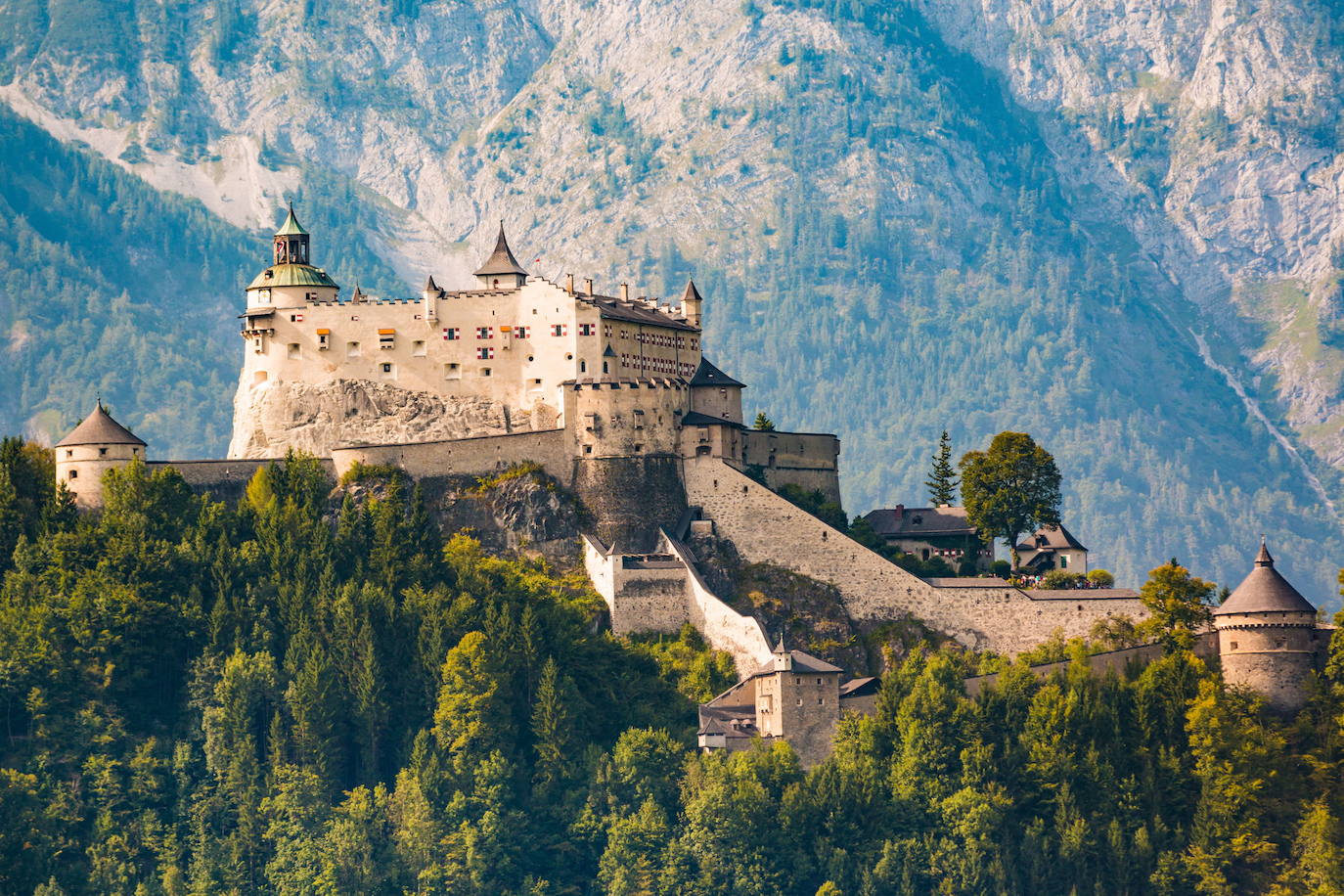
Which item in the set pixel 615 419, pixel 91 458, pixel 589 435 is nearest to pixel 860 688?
pixel 615 419

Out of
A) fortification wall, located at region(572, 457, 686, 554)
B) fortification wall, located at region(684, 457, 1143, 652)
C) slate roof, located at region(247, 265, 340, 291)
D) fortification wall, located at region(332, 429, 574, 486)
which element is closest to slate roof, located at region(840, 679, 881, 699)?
fortification wall, located at region(684, 457, 1143, 652)

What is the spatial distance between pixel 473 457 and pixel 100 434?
50.5ft

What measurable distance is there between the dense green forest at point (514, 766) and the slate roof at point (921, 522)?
13.0m

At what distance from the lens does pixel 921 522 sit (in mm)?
129375

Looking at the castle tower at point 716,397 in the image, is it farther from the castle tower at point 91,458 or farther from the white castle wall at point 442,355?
the castle tower at point 91,458

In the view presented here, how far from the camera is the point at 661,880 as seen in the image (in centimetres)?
10956

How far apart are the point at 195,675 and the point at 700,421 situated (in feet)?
80.9

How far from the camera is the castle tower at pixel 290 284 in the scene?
12912cm

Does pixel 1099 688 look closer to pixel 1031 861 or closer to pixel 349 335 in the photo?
pixel 1031 861

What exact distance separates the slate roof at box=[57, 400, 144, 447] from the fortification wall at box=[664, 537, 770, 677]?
76.3 feet

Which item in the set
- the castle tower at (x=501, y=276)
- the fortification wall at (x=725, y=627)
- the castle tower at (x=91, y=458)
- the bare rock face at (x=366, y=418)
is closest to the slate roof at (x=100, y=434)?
the castle tower at (x=91, y=458)

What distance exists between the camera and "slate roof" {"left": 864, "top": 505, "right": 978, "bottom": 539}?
128375 mm

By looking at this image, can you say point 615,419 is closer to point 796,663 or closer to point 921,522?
point 921,522

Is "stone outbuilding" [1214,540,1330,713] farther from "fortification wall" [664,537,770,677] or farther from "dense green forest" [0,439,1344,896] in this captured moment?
"fortification wall" [664,537,770,677]
